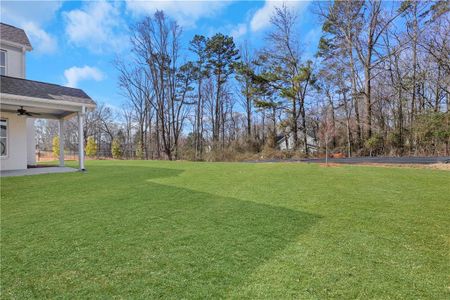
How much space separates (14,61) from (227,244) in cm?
1231

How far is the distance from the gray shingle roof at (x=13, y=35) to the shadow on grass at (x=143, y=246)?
9.27 metres

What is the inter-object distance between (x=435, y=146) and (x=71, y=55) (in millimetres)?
22925

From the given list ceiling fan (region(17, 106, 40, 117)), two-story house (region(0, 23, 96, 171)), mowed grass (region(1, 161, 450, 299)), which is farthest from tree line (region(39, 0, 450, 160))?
ceiling fan (region(17, 106, 40, 117))

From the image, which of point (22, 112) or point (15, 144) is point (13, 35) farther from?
point (15, 144)

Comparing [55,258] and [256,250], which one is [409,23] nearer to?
[256,250]

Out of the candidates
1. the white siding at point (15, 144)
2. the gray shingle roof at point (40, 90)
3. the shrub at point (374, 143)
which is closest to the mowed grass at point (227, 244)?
the gray shingle roof at point (40, 90)

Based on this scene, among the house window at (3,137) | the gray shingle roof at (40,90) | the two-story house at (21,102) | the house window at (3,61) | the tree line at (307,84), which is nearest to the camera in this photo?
the gray shingle roof at (40,90)

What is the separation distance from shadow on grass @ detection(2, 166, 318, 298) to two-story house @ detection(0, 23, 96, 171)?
516 centimetres

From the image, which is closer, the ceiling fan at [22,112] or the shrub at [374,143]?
the ceiling fan at [22,112]

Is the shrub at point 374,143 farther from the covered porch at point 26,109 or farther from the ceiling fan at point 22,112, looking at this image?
the ceiling fan at point 22,112

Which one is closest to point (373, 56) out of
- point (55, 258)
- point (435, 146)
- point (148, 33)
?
point (435, 146)

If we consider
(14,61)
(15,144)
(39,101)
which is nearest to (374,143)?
(39,101)

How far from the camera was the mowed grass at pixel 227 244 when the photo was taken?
6.96 feet

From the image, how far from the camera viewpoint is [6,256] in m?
2.70
